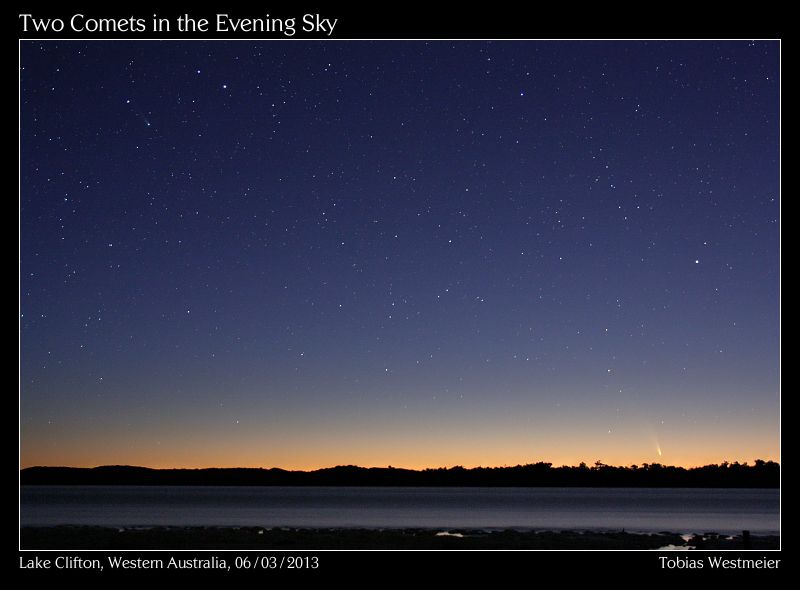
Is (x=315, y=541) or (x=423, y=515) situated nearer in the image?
(x=315, y=541)

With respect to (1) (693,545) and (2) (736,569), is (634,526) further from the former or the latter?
(2) (736,569)

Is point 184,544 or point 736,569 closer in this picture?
point 736,569

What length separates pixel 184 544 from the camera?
30.8m

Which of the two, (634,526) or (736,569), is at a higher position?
(736,569)

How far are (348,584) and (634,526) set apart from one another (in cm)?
6101

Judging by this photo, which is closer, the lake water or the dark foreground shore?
the dark foreground shore

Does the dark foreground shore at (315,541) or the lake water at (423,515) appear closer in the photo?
the dark foreground shore at (315,541)

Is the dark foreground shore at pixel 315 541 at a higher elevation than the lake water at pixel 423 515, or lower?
higher

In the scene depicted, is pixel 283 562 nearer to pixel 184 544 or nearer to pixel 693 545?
pixel 184 544

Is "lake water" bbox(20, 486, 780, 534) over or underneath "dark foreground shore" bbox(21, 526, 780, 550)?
underneath
